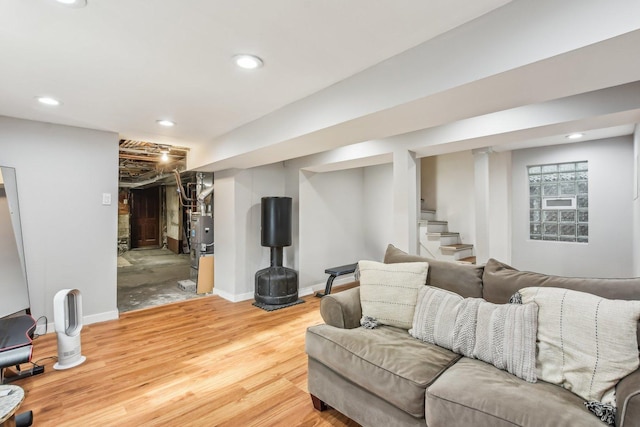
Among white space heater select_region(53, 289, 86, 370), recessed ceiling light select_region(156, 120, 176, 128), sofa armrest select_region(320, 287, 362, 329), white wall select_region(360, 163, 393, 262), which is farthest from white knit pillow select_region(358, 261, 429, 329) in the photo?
white wall select_region(360, 163, 393, 262)

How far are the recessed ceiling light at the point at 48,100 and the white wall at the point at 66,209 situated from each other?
0.78 m

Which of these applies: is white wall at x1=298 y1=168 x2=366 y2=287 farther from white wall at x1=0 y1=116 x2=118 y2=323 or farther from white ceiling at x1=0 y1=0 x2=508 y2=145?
white wall at x1=0 y1=116 x2=118 y2=323

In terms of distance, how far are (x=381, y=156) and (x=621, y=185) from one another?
105 inches

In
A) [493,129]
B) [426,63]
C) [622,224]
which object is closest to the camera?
[426,63]

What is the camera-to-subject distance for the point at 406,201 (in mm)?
3285

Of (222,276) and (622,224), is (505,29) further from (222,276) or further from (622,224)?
(222,276)

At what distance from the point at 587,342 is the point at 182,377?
254cm

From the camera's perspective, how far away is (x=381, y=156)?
3633mm

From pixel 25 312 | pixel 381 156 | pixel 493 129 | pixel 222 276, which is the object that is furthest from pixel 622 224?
pixel 25 312

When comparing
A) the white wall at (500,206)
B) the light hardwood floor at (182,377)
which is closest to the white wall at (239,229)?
the light hardwood floor at (182,377)

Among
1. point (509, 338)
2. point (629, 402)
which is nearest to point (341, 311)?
point (509, 338)

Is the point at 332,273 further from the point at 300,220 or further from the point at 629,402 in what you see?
the point at 629,402

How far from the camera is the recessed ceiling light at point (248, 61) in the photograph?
186 centimetres

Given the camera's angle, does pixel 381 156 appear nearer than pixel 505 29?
No
